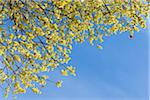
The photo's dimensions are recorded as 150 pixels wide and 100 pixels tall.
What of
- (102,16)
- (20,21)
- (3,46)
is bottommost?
(3,46)

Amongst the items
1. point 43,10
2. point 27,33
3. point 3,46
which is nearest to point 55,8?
point 43,10

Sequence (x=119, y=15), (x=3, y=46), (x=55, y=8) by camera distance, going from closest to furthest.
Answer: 1. (x=3, y=46)
2. (x=55, y=8)
3. (x=119, y=15)

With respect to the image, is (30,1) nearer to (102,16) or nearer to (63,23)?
(63,23)

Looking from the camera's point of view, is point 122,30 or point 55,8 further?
point 122,30

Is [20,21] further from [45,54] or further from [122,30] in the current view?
[122,30]

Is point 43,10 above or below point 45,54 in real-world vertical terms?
above

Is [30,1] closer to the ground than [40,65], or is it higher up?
higher up

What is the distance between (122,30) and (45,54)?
9.31 ft

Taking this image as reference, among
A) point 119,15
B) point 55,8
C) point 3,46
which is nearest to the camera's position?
point 3,46

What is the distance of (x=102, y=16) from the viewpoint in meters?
13.2

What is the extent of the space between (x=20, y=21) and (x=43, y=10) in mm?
771

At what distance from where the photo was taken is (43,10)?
12.6 m

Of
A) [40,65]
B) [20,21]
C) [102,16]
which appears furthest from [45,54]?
[102,16]

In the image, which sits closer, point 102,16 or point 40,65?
point 40,65
